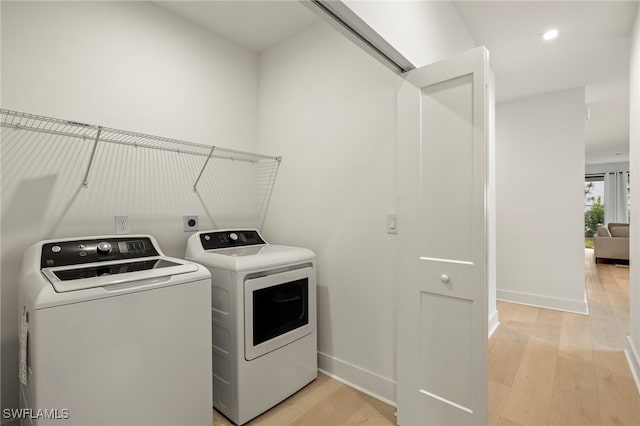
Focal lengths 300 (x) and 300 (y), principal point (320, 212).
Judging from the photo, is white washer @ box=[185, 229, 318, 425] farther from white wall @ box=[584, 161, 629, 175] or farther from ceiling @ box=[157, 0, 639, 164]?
white wall @ box=[584, 161, 629, 175]

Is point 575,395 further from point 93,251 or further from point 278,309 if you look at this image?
point 93,251

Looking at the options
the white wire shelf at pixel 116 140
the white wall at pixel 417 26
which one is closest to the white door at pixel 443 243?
the white wall at pixel 417 26

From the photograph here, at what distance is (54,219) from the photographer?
1639 millimetres

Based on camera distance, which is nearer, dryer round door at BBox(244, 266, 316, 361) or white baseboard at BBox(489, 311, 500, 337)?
dryer round door at BBox(244, 266, 316, 361)

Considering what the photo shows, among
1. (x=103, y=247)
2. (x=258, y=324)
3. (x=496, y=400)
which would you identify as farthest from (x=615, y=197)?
(x=103, y=247)

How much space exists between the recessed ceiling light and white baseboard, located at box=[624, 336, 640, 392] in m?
2.40

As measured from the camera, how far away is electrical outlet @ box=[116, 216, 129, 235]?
6.09 ft

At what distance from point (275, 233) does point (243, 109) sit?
43.4 inches

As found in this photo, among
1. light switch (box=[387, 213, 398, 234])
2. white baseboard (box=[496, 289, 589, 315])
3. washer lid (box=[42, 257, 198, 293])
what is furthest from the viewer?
white baseboard (box=[496, 289, 589, 315])

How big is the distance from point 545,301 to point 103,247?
4371 millimetres

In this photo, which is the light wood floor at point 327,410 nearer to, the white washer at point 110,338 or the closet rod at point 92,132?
the white washer at point 110,338

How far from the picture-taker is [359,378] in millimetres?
1993

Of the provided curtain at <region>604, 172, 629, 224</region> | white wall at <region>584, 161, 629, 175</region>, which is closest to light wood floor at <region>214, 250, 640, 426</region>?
curtain at <region>604, 172, 629, 224</region>

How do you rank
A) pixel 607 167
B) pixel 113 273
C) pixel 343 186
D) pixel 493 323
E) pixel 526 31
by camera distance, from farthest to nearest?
1. pixel 607 167
2. pixel 493 323
3. pixel 526 31
4. pixel 343 186
5. pixel 113 273
